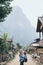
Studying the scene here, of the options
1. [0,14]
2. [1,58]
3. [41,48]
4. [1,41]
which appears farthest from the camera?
[41,48]

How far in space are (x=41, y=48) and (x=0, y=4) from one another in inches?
480

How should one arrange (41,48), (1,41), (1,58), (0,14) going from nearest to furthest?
1. (0,14)
2. (1,58)
3. (1,41)
4. (41,48)

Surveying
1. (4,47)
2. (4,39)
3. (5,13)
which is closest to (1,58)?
(4,47)

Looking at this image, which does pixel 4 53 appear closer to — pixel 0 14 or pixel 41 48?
pixel 41 48

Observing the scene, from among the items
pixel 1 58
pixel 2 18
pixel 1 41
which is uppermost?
pixel 2 18

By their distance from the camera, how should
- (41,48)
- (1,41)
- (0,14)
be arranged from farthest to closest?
(41,48) → (1,41) → (0,14)

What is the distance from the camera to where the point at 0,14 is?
98.0 feet

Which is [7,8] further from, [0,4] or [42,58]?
[42,58]

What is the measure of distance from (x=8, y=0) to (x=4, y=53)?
345 inches

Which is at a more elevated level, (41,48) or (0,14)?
(0,14)

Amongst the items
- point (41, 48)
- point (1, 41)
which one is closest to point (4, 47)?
point (1, 41)

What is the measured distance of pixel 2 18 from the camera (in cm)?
3064

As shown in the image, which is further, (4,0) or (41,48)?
(41,48)

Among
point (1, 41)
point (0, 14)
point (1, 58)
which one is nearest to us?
point (0, 14)
